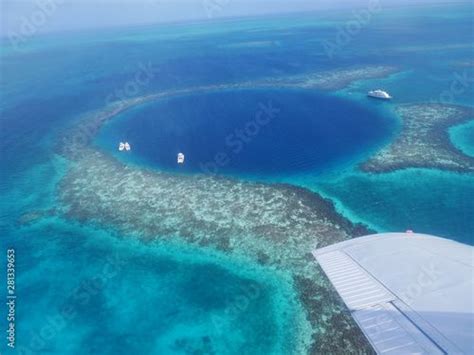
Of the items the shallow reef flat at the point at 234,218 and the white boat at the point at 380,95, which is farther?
the white boat at the point at 380,95

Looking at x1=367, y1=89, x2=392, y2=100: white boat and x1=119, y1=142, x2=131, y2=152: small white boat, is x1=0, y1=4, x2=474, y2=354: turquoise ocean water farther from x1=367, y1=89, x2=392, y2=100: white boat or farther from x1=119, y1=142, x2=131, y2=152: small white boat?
x1=367, y1=89, x2=392, y2=100: white boat

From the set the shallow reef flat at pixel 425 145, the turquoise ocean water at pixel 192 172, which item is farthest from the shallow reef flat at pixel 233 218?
the shallow reef flat at pixel 425 145

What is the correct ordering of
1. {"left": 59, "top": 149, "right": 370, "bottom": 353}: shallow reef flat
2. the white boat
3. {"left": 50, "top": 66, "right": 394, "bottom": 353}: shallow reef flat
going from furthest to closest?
the white boat
{"left": 59, "top": 149, "right": 370, "bottom": 353}: shallow reef flat
{"left": 50, "top": 66, "right": 394, "bottom": 353}: shallow reef flat

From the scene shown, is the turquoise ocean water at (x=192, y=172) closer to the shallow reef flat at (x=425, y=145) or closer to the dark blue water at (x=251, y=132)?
the dark blue water at (x=251, y=132)

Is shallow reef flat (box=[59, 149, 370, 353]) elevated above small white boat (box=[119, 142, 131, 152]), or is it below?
below

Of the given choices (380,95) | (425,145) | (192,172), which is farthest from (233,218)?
(380,95)

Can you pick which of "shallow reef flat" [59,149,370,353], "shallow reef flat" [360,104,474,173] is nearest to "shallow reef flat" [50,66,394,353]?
"shallow reef flat" [59,149,370,353]
